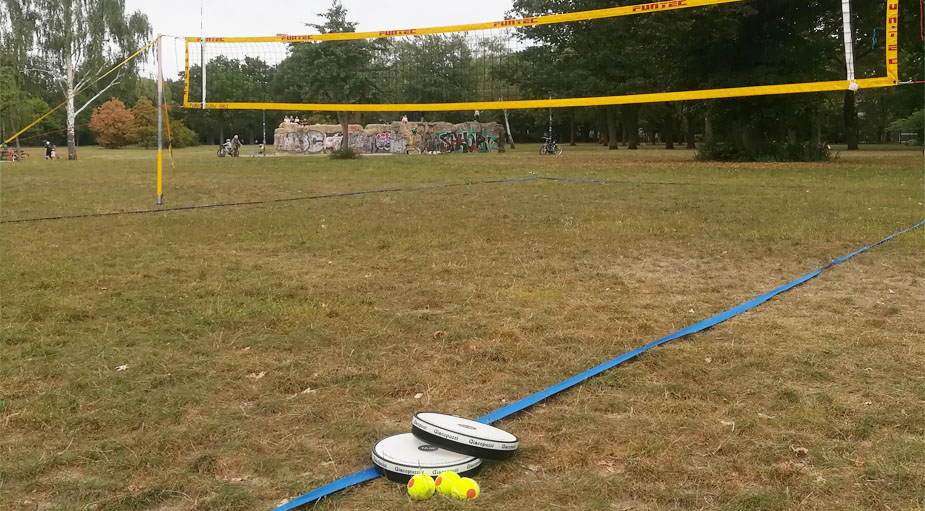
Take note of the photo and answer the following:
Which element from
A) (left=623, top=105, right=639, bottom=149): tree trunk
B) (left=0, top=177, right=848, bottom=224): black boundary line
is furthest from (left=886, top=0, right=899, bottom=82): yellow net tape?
(left=623, top=105, right=639, bottom=149): tree trunk

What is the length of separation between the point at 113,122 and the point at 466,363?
61.4m

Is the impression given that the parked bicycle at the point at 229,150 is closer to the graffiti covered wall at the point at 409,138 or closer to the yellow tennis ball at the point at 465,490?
the graffiti covered wall at the point at 409,138

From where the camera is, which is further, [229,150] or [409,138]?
[409,138]

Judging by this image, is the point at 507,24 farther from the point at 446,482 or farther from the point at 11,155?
the point at 11,155

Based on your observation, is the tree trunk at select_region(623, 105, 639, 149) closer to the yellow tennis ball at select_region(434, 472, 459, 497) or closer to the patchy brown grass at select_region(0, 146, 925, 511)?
the patchy brown grass at select_region(0, 146, 925, 511)

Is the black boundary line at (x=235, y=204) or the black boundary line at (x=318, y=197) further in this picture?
the black boundary line at (x=318, y=197)

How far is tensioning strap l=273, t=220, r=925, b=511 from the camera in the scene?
2.44 meters

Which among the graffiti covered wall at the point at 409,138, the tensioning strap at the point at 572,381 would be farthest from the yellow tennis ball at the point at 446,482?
the graffiti covered wall at the point at 409,138

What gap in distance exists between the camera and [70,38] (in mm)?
32906

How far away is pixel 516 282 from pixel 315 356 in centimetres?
219

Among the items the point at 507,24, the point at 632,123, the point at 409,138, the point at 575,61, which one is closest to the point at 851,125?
the point at 632,123

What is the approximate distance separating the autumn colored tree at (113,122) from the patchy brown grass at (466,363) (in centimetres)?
5468

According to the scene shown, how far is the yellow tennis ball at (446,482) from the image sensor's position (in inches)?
95.6

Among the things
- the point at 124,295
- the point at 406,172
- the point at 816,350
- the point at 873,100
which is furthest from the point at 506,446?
the point at 873,100
